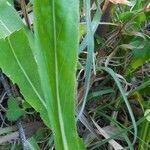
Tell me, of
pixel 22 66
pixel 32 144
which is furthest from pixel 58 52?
pixel 32 144

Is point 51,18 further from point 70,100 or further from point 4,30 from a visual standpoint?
point 4,30

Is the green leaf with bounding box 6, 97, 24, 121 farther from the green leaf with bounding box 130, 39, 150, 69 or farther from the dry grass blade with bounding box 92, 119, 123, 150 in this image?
the green leaf with bounding box 130, 39, 150, 69

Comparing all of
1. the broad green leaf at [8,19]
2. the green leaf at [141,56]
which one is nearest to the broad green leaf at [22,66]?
the broad green leaf at [8,19]

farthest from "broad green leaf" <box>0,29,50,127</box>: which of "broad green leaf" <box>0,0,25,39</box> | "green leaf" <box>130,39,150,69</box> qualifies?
"green leaf" <box>130,39,150,69</box>

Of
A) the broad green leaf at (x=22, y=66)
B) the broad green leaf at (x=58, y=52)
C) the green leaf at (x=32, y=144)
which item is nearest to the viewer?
the broad green leaf at (x=58, y=52)

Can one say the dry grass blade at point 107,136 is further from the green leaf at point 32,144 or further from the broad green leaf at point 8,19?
the broad green leaf at point 8,19

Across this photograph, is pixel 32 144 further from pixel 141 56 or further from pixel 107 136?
pixel 141 56
